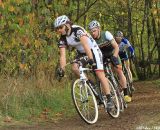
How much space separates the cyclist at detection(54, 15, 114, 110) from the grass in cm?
140

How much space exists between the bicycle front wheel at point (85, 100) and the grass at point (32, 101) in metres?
1.25

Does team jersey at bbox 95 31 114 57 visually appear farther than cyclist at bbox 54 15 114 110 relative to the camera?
Yes

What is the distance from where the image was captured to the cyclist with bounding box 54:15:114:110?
25.0ft

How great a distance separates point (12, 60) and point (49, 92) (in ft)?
3.75

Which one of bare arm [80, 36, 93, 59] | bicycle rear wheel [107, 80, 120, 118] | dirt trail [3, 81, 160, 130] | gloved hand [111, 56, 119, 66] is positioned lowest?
dirt trail [3, 81, 160, 130]

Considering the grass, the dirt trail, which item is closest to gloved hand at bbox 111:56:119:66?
the dirt trail

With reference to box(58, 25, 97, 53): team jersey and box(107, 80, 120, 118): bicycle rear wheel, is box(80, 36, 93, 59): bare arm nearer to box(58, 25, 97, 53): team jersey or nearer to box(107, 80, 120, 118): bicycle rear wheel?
box(58, 25, 97, 53): team jersey

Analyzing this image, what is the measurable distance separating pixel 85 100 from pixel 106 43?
1.86 metres

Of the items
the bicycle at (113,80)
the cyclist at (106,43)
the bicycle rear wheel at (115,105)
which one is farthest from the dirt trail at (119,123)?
the cyclist at (106,43)

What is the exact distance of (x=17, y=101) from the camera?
29.1ft

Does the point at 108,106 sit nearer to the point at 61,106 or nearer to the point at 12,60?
the point at 61,106

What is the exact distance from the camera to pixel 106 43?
915 cm

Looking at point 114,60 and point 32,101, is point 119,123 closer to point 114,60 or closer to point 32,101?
point 114,60

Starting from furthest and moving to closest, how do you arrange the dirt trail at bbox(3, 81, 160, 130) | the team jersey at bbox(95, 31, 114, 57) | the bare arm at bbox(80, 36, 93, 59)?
the team jersey at bbox(95, 31, 114, 57), the bare arm at bbox(80, 36, 93, 59), the dirt trail at bbox(3, 81, 160, 130)
